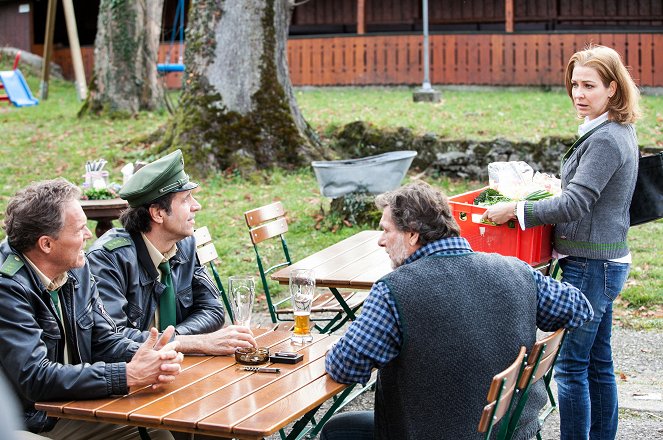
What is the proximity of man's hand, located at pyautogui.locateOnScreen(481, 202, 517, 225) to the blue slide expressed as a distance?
16540 mm

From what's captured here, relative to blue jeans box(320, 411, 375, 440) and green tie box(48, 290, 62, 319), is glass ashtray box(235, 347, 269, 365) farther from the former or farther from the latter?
green tie box(48, 290, 62, 319)

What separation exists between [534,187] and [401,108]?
41.4 ft

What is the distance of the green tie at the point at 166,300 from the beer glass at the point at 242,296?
0.60 metres

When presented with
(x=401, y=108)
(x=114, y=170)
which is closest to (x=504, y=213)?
(x=114, y=170)

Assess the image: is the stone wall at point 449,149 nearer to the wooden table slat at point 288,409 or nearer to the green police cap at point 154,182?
the green police cap at point 154,182

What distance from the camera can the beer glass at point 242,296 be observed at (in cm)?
388

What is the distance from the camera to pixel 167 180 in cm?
443

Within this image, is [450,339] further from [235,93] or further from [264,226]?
[235,93]

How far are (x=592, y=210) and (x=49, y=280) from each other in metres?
2.48

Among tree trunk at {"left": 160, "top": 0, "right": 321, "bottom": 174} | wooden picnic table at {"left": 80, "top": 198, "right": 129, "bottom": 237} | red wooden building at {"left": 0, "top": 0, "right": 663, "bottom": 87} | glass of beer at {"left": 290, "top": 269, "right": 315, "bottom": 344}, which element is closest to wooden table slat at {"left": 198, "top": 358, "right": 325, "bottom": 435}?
glass of beer at {"left": 290, "top": 269, "right": 315, "bottom": 344}

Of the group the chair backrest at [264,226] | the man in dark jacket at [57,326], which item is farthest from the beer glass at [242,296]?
the chair backrest at [264,226]

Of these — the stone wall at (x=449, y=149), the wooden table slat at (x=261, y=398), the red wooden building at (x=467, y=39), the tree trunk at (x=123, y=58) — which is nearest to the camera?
the wooden table slat at (x=261, y=398)

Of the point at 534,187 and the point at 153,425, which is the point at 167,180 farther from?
the point at 534,187

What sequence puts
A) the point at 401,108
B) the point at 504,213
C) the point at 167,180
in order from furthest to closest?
the point at 401,108 → the point at 504,213 → the point at 167,180
